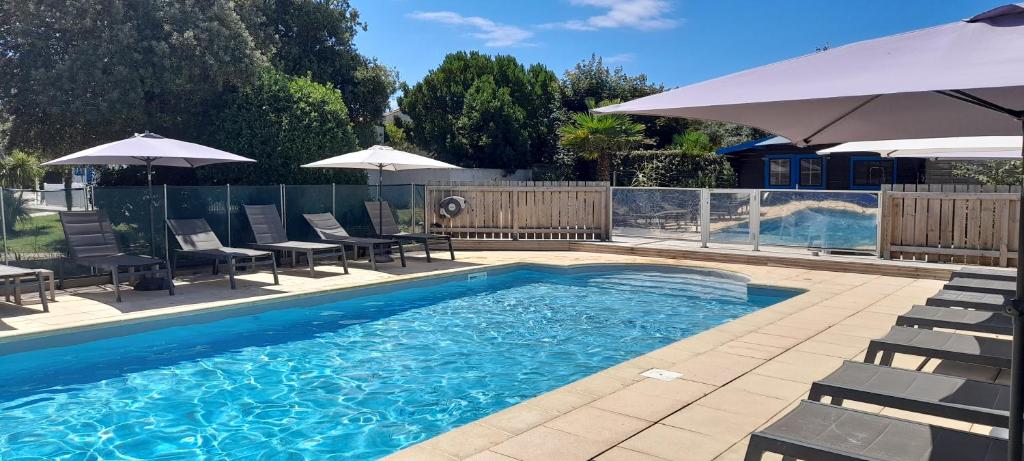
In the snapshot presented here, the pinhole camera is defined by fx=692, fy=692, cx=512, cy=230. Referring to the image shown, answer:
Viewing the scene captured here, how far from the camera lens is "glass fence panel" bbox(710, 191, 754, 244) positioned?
12086 mm

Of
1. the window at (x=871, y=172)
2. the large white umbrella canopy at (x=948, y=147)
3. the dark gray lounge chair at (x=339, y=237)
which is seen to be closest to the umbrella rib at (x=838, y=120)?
the large white umbrella canopy at (x=948, y=147)

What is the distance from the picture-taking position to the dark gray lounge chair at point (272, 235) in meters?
→ 10.1

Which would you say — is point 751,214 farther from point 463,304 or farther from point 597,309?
point 463,304

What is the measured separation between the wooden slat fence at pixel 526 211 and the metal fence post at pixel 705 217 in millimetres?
1953

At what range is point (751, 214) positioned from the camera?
1200cm

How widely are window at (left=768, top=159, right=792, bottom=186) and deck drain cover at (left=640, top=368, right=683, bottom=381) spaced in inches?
659

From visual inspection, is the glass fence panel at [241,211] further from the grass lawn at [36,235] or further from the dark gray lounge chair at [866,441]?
the dark gray lounge chair at [866,441]

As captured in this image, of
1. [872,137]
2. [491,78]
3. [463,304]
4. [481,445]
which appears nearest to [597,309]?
[463,304]

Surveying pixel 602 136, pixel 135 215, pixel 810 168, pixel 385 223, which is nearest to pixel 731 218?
pixel 385 223

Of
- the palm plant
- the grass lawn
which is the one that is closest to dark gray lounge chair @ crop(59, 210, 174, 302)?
the grass lawn

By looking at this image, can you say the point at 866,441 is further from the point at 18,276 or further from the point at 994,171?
the point at 994,171

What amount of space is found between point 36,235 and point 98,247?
67 cm

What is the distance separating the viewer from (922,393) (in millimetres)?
2934

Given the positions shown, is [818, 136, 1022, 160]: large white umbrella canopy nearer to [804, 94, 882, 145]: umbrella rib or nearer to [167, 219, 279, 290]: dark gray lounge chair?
[804, 94, 882, 145]: umbrella rib
